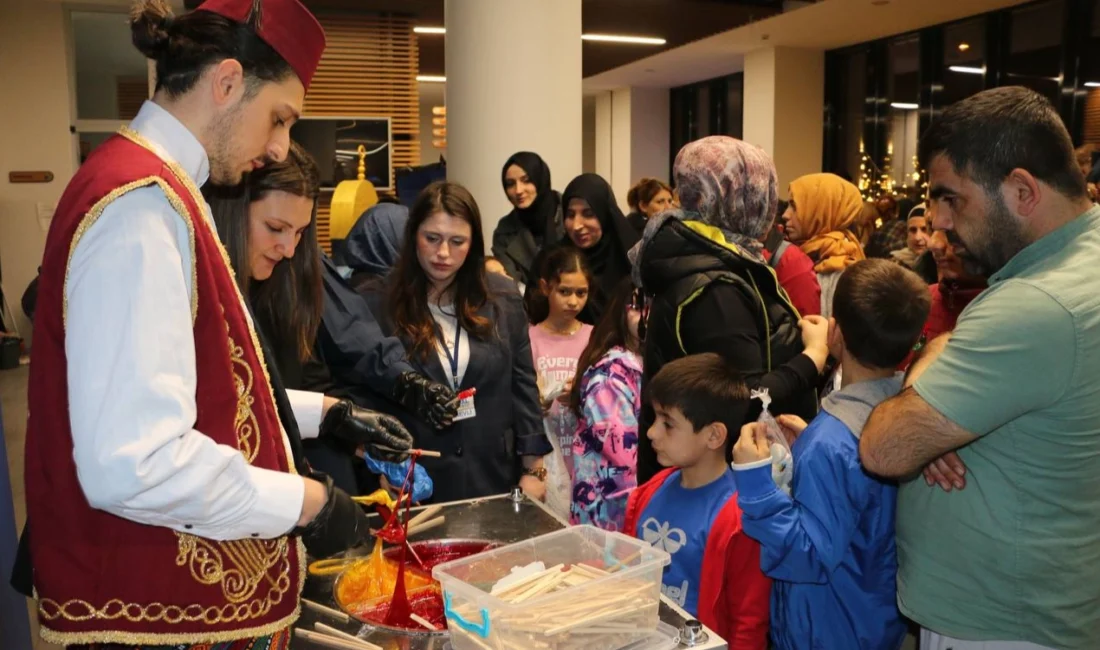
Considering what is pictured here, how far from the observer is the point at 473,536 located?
1646 millimetres

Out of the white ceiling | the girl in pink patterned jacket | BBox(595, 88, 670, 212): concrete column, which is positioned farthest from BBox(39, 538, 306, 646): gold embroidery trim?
BBox(595, 88, 670, 212): concrete column

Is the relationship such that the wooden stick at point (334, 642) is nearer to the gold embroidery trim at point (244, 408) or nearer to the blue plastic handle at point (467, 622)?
the blue plastic handle at point (467, 622)

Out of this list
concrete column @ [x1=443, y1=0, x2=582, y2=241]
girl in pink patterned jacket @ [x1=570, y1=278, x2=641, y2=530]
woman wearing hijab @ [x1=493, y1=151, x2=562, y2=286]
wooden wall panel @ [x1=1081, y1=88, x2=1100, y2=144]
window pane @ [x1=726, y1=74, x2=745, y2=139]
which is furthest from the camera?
window pane @ [x1=726, y1=74, x2=745, y2=139]

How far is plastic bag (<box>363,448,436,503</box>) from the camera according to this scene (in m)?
1.88

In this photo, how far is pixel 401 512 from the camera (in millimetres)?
1697

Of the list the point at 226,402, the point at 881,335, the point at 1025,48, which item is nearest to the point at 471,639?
the point at 226,402

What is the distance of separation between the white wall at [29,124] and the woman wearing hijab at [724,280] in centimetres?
840

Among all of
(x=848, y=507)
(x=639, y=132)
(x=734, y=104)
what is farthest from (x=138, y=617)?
(x=639, y=132)

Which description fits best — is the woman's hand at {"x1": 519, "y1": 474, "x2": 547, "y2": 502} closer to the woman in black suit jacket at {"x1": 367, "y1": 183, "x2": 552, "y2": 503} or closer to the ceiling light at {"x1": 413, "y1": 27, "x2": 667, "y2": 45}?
the woman in black suit jacket at {"x1": 367, "y1": 183, "x2": 552, "y2": 503}

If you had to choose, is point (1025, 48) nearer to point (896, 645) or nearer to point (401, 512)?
point (896, 645)

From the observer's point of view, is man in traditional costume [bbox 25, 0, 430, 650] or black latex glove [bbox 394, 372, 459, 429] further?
black latex glove [bbox 394, 372, 459, 429]

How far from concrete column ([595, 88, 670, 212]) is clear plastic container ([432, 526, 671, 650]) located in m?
12.7

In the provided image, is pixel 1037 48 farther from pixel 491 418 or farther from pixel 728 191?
pixel 491 418

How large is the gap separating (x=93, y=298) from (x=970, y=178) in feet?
4.21
